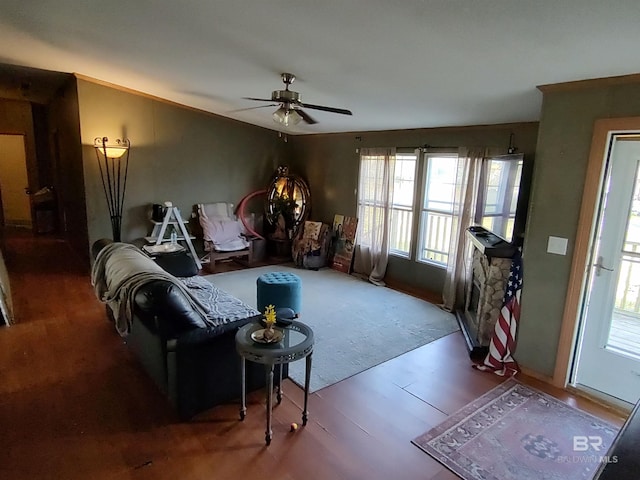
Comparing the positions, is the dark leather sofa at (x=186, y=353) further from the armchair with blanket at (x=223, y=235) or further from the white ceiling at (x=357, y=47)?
the armchair with blanket at (x=223, y=235)

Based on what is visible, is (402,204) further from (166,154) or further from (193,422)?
(193,422)

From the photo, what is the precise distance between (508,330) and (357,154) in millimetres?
3519

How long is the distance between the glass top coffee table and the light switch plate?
191 centimetres

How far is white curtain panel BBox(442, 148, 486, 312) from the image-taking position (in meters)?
4.31

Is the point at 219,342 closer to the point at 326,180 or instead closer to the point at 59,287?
the point at 59,287

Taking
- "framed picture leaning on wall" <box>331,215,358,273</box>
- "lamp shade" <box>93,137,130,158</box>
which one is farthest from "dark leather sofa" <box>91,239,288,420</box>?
"framed picture leaning on wall" <box>331,215,358,273</box>

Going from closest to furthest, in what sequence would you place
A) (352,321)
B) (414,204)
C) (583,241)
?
(583,241)
(352,321)
(414,204)

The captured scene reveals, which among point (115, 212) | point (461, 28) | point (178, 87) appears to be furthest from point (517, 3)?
point (115, 212)

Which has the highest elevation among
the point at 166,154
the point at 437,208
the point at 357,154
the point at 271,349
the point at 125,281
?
the point at 357,154

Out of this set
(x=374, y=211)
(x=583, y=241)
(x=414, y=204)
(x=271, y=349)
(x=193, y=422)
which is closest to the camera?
(x=271, y=349)

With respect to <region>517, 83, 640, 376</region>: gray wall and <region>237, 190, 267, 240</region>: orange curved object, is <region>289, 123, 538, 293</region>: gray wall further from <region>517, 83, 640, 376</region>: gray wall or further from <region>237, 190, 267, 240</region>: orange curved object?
<region>237, 190, 267, 240</region>: orange curved object

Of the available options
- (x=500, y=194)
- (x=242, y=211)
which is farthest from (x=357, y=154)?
(x=500, y=194)

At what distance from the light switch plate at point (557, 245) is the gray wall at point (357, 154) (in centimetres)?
83

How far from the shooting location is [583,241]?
2676mm
